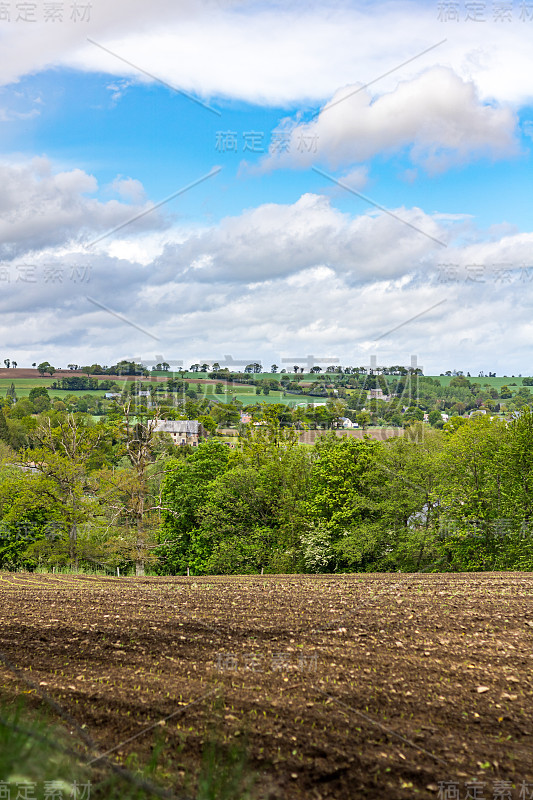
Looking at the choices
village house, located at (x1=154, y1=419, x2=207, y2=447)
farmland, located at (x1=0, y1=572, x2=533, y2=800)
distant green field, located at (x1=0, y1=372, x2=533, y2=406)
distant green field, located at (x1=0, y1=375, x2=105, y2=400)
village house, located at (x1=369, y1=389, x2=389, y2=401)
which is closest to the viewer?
farmland, located at (x1=0, y1=572, x2=533, y2=800)

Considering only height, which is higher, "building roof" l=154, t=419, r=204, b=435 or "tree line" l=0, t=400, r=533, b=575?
"building roof" l=154, t=419, r=204, b=435

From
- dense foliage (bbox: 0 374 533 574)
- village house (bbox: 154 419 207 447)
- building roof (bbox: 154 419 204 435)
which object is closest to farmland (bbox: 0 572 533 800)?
dense foliage (bbox: 0 374 533 574)

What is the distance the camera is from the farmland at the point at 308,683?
6.54 meters

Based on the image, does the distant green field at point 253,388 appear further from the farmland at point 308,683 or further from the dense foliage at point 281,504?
the farmland at point 308,683

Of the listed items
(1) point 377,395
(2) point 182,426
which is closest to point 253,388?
(2) point 182,426

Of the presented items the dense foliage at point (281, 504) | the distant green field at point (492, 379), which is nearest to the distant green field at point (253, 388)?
the distant green field at point (492, 379)

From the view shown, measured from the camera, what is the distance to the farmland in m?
6.54

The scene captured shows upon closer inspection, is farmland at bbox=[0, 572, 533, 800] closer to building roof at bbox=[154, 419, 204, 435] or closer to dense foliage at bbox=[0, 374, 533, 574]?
dense foliage at bbox=[0, 374, 533, 574]

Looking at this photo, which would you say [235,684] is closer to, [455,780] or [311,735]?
[311,735]

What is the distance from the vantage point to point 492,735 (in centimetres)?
732

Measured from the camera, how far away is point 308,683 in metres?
8.98

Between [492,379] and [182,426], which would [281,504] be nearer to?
[182,426]

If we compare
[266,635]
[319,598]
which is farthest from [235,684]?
[319,598]

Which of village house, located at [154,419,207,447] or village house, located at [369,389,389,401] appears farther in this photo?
village house, located at [154,419,207,447]
